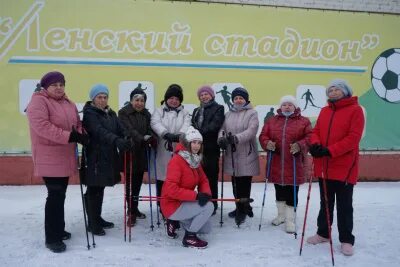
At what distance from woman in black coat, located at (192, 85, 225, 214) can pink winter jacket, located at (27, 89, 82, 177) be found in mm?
1474

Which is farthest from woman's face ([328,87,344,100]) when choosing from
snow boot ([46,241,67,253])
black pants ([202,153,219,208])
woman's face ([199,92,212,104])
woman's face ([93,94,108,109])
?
snow boot ([46,241,67,253])

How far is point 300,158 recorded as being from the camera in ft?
13.6

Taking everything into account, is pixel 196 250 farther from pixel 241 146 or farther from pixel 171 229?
pixel 241 146

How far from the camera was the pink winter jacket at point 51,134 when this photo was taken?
3293mm

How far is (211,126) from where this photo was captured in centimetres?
434

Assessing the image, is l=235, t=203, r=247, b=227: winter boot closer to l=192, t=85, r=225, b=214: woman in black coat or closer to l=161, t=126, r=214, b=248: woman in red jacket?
l=192, t=85, r=225, b=214: woman in black coat

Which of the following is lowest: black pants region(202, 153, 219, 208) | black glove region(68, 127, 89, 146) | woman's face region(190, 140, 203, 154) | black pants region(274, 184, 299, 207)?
black pants region(274, 184, 299, 207)

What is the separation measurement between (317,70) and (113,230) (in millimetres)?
4756

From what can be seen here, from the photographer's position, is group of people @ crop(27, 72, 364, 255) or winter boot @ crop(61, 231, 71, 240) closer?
group of people @ crop(27, 72, 364, 255)

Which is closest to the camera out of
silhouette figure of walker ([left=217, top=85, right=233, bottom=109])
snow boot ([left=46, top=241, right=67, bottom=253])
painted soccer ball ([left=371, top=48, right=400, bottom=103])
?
snow boot ([left=46, top=241, right=67, bottom=253])

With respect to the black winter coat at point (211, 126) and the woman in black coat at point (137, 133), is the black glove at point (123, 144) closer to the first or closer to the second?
the woman in black coat at point (137, 133)

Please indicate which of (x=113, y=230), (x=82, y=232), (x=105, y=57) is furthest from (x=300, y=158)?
(x=105, y=57)

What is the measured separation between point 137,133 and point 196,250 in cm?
142

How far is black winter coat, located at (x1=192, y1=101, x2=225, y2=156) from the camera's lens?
436 cm
